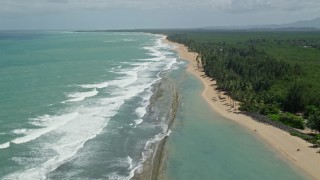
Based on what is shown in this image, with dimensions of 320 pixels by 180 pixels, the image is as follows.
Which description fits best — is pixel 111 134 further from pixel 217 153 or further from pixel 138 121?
pixel 217 153

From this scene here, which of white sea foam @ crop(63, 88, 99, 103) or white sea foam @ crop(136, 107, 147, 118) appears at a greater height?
white sea foam @ crop(63, 88, 99, 103)

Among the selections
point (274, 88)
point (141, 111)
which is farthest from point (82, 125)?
point (274, 88)

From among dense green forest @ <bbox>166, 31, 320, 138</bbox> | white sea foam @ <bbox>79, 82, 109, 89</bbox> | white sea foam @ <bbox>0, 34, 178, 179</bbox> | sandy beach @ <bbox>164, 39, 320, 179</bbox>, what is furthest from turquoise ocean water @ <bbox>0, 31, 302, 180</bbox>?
dense green forest @ <bbox>166, 31, 320, 138</bbox>

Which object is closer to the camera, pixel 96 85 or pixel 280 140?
pixel 280 140

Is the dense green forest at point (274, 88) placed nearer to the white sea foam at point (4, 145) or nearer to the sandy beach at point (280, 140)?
the sandy beach at point (280, 140)

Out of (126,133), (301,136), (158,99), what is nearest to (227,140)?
(301,136)

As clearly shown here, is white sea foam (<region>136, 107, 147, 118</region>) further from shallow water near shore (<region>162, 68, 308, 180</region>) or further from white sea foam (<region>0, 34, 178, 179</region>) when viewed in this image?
shallow water near shore (<region>162, 68, 308, 180</region>)

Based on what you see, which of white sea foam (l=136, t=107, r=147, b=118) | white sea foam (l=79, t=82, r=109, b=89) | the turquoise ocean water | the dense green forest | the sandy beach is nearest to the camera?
the turquoise ocean water

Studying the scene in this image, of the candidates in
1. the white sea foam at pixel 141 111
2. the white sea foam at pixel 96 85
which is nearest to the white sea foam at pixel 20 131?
the white sea foam at pixel 141 111
